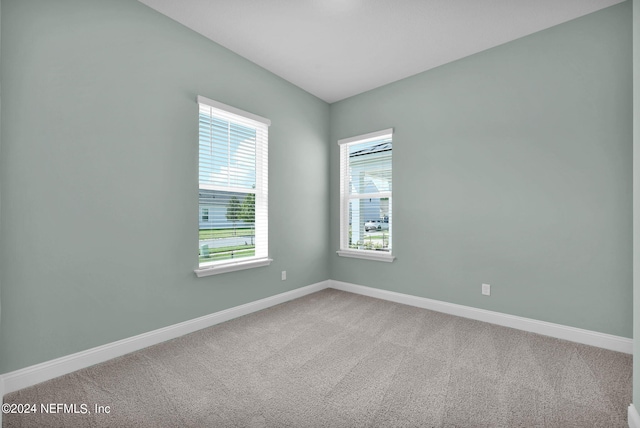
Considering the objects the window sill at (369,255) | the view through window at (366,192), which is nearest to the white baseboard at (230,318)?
the window sill at (369,255)

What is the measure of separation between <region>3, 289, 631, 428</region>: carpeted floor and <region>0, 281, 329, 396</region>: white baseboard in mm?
54

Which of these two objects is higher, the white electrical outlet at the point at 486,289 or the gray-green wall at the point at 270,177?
the gray-green wall at the point at 270,177

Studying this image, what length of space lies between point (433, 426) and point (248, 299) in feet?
6.84

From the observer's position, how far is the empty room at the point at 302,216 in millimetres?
1613

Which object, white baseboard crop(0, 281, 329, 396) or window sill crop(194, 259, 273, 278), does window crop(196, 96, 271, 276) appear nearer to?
window sill crop(194, 259, 273, 278)

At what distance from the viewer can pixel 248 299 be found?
2.95 meters

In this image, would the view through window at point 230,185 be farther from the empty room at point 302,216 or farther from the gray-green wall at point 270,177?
the gray-green wall at point 270,177

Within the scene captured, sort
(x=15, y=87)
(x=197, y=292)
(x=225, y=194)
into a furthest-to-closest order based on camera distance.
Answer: (x=225, y=194), (x=197, y=292), (x=15, y=87)

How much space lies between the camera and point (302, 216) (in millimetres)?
3611

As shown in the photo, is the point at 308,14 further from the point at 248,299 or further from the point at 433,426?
the point at 433,426

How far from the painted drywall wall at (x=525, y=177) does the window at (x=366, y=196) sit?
158 millimetres

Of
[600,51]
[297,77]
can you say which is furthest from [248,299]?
[600,51]

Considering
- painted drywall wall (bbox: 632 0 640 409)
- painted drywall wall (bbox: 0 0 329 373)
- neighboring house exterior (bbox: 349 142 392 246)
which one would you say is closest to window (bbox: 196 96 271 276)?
painted drywall wall (bbox: 0 0 329 373)

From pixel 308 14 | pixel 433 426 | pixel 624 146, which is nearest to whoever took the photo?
pixel 433 426
